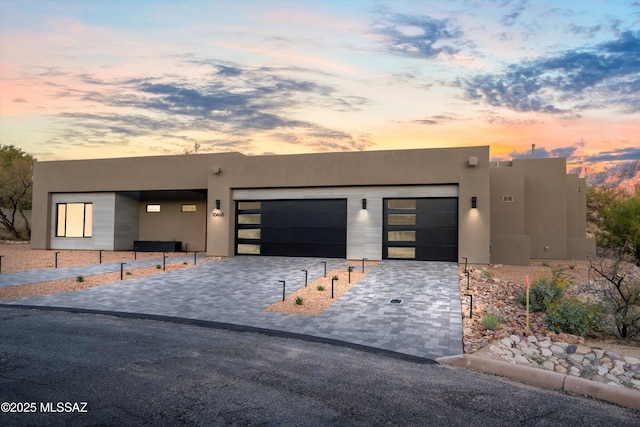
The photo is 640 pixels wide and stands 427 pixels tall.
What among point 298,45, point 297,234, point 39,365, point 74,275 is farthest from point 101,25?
point 39,365

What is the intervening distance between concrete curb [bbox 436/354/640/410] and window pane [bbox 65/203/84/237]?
75.8 ft

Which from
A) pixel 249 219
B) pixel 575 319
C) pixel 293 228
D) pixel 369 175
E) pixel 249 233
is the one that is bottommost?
pixel 575 319

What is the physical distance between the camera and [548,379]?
5.34 m

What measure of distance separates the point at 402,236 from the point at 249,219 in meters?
7.23

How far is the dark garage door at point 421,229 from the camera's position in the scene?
17.2 meters

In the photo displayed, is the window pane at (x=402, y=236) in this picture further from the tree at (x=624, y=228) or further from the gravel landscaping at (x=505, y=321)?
the tree at (x=624, y=228)

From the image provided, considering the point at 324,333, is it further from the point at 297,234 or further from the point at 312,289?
the point at 297,234

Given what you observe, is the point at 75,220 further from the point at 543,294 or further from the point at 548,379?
the point at 548,379

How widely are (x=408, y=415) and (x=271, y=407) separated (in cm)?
137

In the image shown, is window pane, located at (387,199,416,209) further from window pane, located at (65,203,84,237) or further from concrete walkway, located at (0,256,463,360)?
window pane, located at (65,203,84,237)

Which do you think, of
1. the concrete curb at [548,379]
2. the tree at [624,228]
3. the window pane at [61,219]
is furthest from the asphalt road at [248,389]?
the window pane at [61,219]

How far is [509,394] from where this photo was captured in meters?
4.88

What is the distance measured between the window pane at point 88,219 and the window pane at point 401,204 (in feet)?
54.4

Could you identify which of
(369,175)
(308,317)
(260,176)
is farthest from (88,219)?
(308,317)
